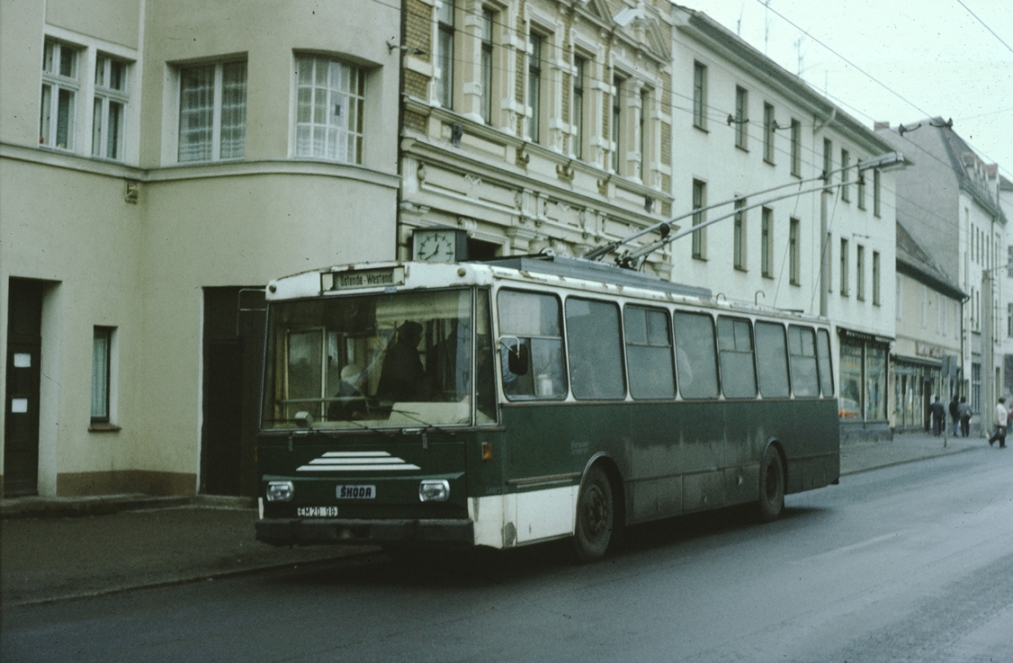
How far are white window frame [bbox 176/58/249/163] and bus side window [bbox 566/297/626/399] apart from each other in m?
8.03

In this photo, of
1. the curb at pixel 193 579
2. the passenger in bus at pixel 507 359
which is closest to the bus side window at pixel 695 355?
the passenger in bus at pixel 507 359

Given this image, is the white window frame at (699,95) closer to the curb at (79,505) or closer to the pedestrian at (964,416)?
the curb at (79,505)

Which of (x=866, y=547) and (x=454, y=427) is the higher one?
(x=454, y=427)

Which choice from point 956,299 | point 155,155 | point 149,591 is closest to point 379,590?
point 149,591

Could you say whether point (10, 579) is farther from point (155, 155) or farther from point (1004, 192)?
point (1004, 192)

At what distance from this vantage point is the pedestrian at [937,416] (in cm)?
5212

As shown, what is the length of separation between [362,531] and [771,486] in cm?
808

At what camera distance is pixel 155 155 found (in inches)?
767

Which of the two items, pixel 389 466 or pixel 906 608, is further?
pixel 389 466

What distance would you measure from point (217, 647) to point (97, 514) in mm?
9611

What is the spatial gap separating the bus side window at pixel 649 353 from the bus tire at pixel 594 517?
1.17 metres

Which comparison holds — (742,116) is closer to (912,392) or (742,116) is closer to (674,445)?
(674,445)

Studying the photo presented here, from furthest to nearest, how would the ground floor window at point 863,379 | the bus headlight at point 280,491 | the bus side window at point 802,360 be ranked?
the ground floor window at point 863,379 < the bus side window at point 802,360 < the bus headlight at point 280,491

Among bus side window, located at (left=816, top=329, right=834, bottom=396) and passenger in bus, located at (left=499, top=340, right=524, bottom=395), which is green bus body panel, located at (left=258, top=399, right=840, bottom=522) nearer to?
passenger in bus, located at (left=499, top=340, right=524, bottom=395)
